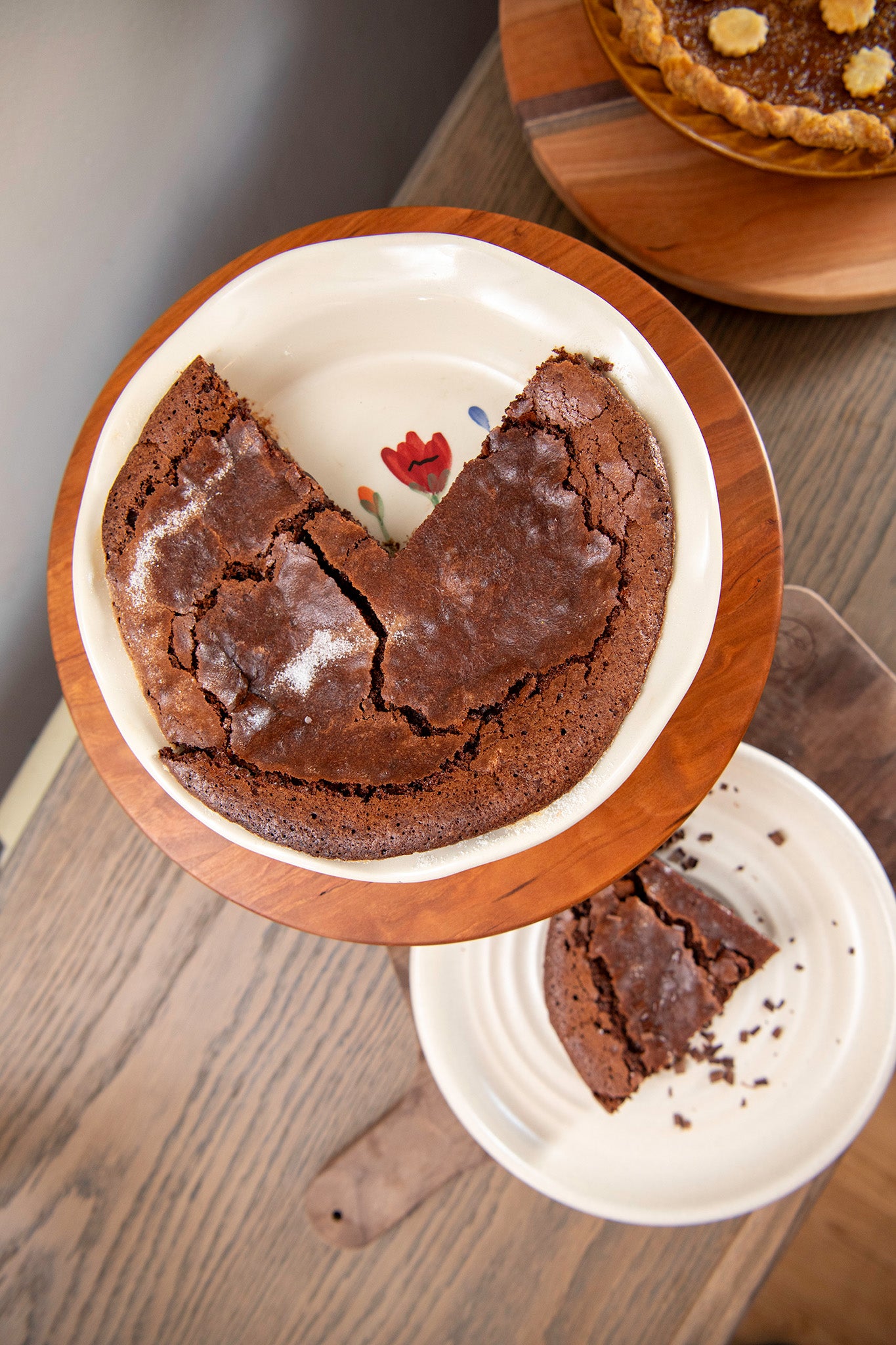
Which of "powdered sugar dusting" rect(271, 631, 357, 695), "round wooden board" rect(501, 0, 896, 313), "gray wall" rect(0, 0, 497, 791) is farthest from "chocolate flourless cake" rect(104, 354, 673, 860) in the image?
"gray wall" rect(0, 0, 497, 791)

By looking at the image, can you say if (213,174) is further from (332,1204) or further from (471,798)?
(332,1204)

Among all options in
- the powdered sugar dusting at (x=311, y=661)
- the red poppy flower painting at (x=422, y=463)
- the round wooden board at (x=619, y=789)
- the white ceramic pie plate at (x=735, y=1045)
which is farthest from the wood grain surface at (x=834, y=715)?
the powdered sugar dusting at (x=311, y=661)

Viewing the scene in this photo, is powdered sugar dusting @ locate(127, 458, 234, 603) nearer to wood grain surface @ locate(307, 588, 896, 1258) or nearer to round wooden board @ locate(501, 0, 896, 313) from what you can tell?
round wooden board @ locate(501, 0, 896, 313)

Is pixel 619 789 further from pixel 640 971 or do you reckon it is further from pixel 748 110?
pixel 748 110

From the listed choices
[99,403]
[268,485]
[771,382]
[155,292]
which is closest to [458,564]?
[268,485]

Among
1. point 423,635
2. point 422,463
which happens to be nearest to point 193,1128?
point 423,635

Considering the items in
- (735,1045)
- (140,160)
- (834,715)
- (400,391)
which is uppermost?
(140,160)

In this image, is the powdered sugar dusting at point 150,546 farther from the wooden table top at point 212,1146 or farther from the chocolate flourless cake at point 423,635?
the wooden table top at point 212,1146
